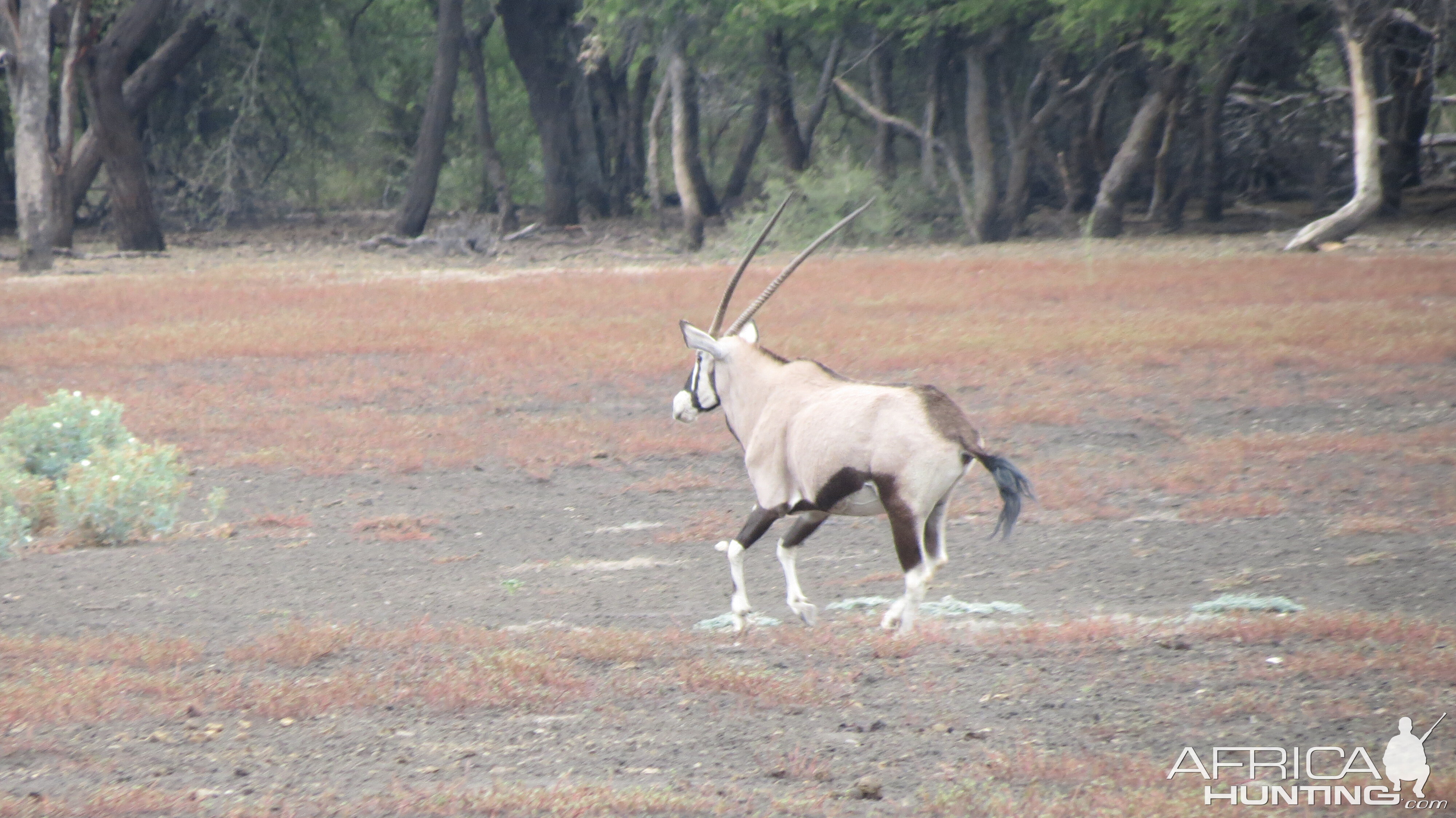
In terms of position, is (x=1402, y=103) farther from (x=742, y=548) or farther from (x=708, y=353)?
(x=742, y=548)

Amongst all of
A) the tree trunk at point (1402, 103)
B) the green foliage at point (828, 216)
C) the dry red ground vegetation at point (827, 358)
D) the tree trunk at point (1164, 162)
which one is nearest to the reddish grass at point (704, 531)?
the dry red ground vegetation at point (827, 358)

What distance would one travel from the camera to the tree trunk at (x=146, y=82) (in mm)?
32031

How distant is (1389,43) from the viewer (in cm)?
2609

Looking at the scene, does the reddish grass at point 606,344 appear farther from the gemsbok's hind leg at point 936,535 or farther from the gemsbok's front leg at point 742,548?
the gemsbok's hind leg at point 936,535

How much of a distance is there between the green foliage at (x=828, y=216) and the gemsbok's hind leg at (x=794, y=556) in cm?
2204

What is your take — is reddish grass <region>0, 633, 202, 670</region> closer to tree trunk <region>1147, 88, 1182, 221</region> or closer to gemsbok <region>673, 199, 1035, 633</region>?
gemsbok <region>673, 199, 1035, 633</region>

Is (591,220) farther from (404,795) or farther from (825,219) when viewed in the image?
(404,795)

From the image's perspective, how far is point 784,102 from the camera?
33219 millimetres

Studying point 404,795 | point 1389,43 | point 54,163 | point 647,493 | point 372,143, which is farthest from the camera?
point 372,143

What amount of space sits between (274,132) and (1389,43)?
91.7 ft

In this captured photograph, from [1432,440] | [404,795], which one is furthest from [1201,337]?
[404,795]

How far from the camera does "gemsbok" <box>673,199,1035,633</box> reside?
19.6ft

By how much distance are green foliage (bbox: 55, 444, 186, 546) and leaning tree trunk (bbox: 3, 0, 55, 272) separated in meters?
18.3

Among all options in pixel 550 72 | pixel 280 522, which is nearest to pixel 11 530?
pixel 280 522
